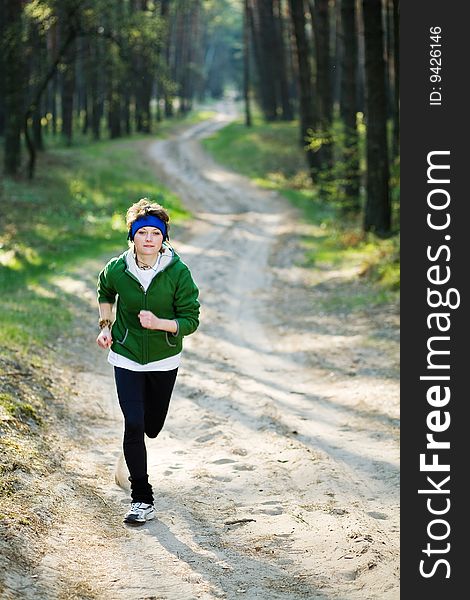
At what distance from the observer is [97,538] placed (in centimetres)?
615

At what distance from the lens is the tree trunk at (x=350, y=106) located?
25325mm

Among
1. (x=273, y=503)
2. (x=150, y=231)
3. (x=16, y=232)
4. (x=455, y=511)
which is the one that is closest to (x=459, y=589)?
(x=455, y=511)

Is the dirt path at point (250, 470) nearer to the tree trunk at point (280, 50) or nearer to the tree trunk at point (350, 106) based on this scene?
the tree trunk at point (350, 106)

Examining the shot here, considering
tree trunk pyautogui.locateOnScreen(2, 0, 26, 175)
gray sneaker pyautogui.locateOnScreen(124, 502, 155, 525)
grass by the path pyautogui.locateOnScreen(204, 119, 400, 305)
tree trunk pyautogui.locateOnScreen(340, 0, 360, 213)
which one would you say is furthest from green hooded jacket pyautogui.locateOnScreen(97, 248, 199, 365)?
tree trunk pyautogui.locateOnScreen(2, 0, 26, 175)

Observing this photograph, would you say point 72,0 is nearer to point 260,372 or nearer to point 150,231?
point 260,372

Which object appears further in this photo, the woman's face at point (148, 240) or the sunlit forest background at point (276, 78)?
the sunlit forest background at point (276, 78)

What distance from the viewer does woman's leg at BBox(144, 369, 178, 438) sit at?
6340 millimetres

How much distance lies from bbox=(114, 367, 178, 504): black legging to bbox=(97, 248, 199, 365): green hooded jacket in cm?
14

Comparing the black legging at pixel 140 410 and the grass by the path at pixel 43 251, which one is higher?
the black legging at pixel 140 410

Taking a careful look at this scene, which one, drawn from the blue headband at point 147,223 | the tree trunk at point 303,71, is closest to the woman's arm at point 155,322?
the blue headband at point 147,223

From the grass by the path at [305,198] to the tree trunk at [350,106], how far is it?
81cm

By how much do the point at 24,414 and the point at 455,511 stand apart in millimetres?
4370

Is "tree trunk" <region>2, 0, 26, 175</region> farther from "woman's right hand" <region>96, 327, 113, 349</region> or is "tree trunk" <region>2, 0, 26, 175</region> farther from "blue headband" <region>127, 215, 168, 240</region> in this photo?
"woman's right hand" <region>96, 327, 113, 349</region>

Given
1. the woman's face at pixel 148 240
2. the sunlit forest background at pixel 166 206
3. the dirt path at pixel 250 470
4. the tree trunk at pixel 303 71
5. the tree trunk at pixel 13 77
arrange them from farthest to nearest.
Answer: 1. the tree trunk at pixel 303 71
2. the tree trunk at pixel 13 77
3. the sunlit forest background at pixel 166 206
4. the woman's face at pixel 148 240
5. the dirt path at pixel 250 470
